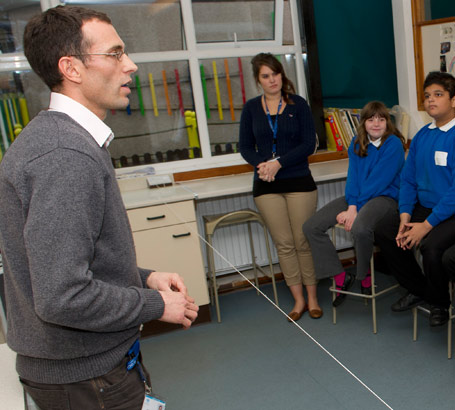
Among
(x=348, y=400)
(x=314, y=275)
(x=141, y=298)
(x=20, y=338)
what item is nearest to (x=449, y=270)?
(x=348, y=400)

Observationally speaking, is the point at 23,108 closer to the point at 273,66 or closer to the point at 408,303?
the point at 273,66

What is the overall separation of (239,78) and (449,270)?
7.48 feet

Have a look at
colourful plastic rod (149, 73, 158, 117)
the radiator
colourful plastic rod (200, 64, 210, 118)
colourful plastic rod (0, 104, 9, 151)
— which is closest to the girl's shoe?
the radiator

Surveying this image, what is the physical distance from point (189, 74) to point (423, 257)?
7.48 feet

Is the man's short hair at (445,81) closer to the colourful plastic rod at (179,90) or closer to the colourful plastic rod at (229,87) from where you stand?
the colourful plastic rod at (229,87)

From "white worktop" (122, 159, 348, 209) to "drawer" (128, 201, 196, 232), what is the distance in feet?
0.13

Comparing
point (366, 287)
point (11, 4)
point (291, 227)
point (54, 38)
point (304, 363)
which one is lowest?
point (304, 363)

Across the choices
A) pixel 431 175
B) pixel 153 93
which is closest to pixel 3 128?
pixel 153 93

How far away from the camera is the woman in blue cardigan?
3.03 meters

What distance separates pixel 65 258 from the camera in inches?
32.5

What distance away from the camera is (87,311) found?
0.87 meters

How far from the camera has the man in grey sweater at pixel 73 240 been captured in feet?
2.72

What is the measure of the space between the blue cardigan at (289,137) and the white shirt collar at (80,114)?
2.10 m

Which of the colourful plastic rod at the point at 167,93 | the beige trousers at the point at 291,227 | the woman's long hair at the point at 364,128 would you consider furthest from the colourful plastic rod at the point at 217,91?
the woman's long hair at the point at 364,128
